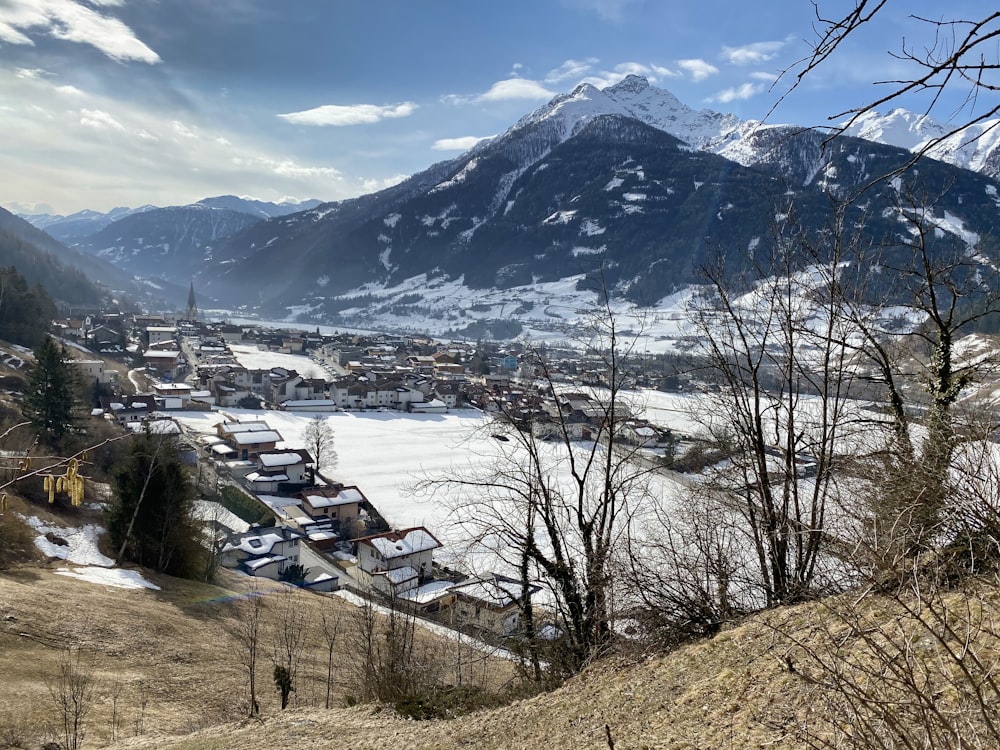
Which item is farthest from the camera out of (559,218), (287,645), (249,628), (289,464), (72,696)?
(559,218)

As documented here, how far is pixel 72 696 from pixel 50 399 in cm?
1952

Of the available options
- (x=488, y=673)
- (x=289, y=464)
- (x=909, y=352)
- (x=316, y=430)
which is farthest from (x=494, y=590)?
(x=316, y=430)

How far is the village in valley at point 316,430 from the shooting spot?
11.3 meters

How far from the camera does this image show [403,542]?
17344 mm

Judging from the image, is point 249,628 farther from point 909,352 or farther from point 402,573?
point 909,352

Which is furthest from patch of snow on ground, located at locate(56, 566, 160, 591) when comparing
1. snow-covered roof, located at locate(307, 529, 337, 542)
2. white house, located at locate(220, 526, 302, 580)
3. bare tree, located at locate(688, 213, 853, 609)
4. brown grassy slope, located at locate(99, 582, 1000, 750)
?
bare tree, located at locate(688, 213, 853, 609)

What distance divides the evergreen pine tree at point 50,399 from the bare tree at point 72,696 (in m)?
16.1

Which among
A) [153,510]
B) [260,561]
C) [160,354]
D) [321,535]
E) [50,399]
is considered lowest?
[321,535]

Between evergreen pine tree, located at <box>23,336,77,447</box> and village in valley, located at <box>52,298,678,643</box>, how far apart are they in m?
3.15

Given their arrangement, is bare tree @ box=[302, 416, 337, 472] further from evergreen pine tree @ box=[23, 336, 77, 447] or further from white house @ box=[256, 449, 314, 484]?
evergreen pine tree @ box=[23, 336, 77, 447]

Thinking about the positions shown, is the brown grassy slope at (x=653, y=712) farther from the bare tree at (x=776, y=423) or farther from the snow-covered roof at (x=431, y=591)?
the snow-covered roof at (x=431, y=591)

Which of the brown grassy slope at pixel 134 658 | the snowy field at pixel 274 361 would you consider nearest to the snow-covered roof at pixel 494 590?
the brown grassy slope at pixel 134 658

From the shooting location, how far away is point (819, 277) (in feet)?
16.1

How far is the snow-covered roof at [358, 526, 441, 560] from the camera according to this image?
Result: 55.1ft
